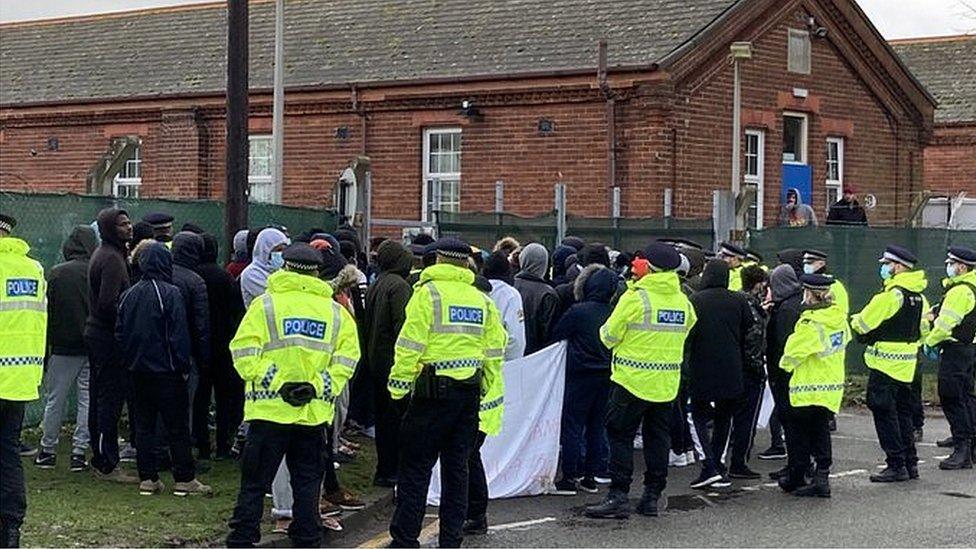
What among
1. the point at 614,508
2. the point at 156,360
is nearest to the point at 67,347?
the point at 156,360

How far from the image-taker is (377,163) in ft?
82.0

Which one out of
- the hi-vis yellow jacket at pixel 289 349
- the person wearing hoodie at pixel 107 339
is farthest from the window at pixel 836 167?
the hi-vis yellow jacket at pixel 289 349

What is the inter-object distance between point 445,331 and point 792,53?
56.7ft

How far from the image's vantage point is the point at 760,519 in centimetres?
1098

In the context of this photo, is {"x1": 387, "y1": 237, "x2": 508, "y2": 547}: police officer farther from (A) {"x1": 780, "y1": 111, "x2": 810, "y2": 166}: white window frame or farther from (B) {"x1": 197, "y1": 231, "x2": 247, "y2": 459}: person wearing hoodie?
(A) {"x1": 780, "y1": 111, "x2": 810, "y2": 166}: white window frame

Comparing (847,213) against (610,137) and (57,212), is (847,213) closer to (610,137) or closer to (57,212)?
(610,137)

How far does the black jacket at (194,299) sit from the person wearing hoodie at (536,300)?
2.76 meters

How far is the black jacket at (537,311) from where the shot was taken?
479 inches

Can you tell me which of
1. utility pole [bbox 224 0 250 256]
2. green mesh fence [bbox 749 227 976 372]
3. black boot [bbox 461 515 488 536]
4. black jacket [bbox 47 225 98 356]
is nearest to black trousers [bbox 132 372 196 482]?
black jacket [bbox 47 225 98 356]

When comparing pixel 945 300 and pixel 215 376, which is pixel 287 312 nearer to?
pixel 215 376

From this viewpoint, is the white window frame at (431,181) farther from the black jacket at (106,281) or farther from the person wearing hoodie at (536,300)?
the black jacket at (106,281)

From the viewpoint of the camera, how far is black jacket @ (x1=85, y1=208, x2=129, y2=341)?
1077 centimetres

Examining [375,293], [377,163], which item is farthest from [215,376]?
[377,163]

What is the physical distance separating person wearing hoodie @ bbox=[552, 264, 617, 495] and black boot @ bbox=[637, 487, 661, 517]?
3.19 feet
